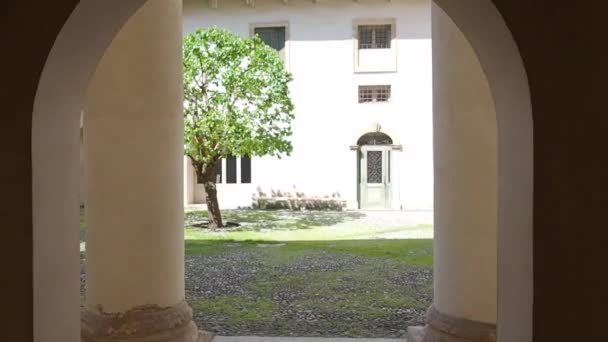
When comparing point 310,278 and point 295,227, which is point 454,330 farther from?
point 295,227

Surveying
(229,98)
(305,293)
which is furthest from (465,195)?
(229,98)

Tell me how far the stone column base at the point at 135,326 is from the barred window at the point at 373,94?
1863 cm

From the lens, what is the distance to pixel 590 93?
2035mm

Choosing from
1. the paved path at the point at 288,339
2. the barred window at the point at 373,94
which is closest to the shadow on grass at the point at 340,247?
the paved path at the point at 288,339

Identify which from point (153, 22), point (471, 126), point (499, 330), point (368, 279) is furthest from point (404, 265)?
point (499, 330)

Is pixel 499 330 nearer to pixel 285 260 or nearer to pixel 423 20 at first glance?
pixel 285 260

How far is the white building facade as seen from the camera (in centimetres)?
2244

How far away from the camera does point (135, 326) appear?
15.5 feet

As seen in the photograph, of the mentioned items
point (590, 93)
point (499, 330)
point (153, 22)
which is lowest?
point (499, 330)

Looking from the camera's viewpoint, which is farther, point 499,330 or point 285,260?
point 285,260

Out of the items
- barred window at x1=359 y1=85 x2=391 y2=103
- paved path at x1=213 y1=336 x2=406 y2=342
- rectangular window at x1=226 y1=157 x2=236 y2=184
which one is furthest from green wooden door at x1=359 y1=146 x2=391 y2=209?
paved path at x1=213 y1=336 x2=406 y2=342

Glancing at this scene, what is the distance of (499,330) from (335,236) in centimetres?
1257

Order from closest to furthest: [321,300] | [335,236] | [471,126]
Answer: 1. [471,126]
2. [321,300]
3. [335,236]

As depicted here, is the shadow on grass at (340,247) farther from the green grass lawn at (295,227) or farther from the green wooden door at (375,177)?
the green wooden door at (375,177)
